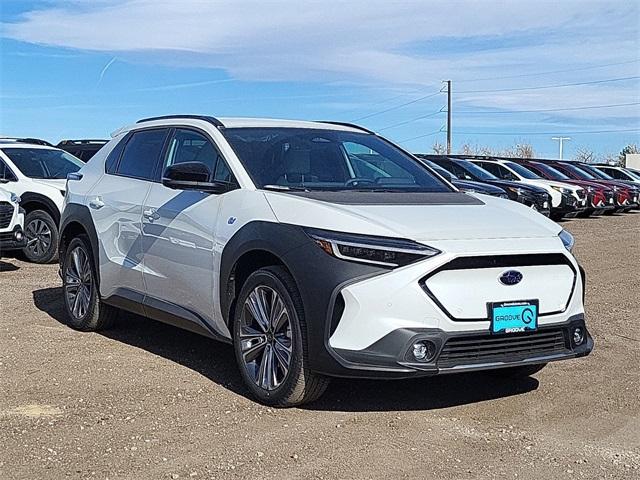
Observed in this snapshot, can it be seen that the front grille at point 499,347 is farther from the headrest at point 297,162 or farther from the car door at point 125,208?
the car door at point 125,208

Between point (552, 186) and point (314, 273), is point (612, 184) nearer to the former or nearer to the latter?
point (552, 186)

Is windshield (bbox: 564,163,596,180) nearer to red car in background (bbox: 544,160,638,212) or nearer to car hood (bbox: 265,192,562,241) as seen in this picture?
red car in background (bbox: 544,160,638,212)

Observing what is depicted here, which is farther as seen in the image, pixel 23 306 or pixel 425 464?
pixel 23 306

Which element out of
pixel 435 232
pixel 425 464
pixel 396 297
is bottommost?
pixel 425 464

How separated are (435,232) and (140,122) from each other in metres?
3.41

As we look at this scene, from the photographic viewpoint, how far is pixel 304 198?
222 inches

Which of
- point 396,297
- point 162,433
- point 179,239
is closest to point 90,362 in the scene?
point 179,239

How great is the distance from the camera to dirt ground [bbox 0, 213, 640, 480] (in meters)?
4.58

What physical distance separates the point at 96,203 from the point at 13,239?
5.19 meters

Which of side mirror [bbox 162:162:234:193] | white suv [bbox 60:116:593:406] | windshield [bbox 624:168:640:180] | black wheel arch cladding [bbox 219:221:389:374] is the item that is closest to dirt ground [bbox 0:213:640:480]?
white suv [bbox 60:116:593:406]

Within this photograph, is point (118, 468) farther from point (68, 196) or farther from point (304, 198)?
point (68, 196)

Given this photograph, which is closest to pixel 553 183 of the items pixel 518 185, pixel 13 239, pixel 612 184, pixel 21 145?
pixel 518 185

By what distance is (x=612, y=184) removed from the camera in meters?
27.6

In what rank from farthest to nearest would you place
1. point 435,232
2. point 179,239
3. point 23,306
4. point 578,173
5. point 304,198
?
point 578,173
point 23,306
point 179,239
point 304,198
point 435,232
